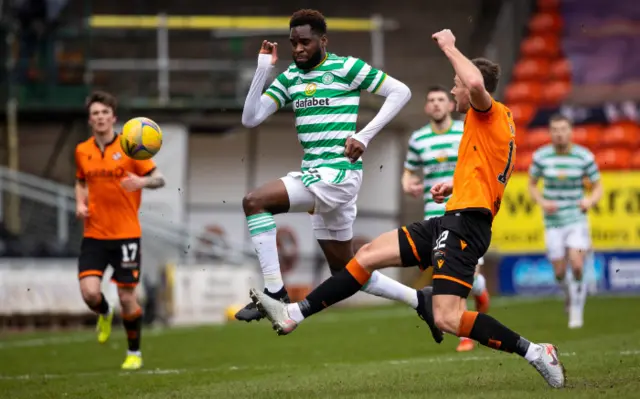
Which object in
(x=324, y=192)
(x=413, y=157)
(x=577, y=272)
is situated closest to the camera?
(x=324, y=192)

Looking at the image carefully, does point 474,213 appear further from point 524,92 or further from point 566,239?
point 524,92

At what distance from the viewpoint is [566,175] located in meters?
15.2

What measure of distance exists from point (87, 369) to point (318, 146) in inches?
160

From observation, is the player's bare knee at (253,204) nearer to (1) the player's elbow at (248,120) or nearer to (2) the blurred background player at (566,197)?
(1) the player's elbow at (248,120)

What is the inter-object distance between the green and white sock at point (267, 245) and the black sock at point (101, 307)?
3.18 metres

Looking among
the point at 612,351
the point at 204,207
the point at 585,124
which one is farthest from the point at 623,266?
the point at 612,351

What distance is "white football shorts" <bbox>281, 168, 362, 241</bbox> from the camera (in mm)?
9070

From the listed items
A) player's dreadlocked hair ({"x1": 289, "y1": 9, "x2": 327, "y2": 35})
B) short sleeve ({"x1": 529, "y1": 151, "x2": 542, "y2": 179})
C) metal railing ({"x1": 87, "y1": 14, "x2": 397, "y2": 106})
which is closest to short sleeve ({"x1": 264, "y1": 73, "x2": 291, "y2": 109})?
player's dreadlocked hair ({"x1": 289, "y1": 9, "x2": 327, "y2": 35})

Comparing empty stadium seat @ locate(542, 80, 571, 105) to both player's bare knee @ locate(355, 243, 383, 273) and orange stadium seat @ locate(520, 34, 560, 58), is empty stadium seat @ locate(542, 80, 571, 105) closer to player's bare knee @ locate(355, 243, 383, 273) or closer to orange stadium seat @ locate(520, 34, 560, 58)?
orange stadium seat @ locate(520, 34, 560, 58)

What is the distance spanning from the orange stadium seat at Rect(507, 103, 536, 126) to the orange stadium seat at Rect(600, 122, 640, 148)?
1.59 meters

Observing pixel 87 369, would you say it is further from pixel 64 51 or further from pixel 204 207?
pixel 204 207

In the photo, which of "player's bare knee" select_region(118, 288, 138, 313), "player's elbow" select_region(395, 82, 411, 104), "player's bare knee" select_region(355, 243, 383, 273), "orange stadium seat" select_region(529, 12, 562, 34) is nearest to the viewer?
"player's bare knee" select_region(355, 243, 383, 273)

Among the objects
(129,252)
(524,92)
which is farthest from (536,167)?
(524,92)

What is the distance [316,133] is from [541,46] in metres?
18.3
